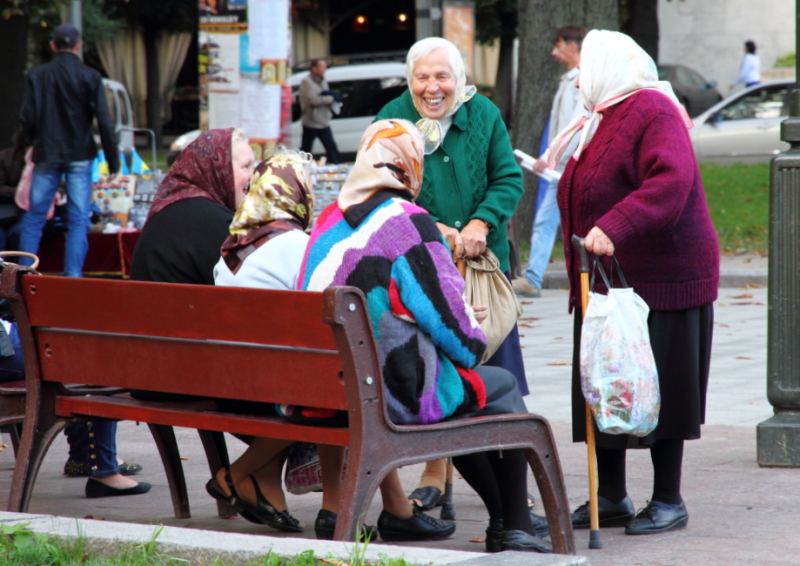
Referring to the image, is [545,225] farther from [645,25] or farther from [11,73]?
[645,25]

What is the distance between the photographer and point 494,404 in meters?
3.75

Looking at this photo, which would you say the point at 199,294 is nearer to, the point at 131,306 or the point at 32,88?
the point at 131,306

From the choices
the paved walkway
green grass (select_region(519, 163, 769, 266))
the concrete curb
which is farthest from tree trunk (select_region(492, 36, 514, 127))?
the concrete curb

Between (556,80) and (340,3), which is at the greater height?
(340,3)

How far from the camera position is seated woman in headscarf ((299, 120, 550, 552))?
347cm

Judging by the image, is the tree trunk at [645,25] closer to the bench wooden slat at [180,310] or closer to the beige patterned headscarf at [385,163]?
the beige patterned headscarf at [385,163]

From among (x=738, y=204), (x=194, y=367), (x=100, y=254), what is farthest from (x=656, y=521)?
(x=738, y=204)

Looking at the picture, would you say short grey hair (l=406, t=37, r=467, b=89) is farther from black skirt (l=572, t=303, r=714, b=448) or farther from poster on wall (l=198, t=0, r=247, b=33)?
poster on wall (l=198, t=0, r=247, b=33)

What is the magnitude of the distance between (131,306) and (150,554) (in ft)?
2.91

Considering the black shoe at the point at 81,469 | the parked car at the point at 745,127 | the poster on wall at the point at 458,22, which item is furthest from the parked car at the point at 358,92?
the black shoe at the point at 81,469

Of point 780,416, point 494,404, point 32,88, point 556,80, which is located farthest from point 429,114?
point 556,80

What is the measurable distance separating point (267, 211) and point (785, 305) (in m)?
2.40

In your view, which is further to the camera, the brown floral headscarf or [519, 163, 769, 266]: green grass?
[519, 163, 769, 266]: green grass

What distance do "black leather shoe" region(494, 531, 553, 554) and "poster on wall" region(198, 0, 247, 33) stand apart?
6.48 m
